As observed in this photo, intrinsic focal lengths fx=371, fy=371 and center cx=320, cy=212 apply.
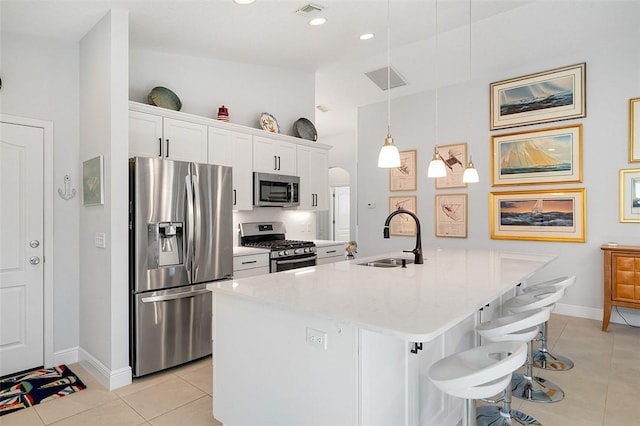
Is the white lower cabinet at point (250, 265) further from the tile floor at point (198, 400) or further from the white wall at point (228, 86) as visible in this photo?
the white wall at point (228, 86)

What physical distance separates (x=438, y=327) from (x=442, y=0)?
3.12 m

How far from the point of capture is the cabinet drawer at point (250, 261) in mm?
3674

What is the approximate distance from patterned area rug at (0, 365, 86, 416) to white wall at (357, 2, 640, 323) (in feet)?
15.4

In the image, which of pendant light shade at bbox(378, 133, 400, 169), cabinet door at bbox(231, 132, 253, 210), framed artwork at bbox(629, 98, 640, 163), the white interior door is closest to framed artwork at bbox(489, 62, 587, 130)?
framed artwork at bbox(629, 98, 640, 163)

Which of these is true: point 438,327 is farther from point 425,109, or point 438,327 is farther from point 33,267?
point 425,109

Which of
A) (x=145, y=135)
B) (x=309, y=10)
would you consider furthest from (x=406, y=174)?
(x=145, y=135)

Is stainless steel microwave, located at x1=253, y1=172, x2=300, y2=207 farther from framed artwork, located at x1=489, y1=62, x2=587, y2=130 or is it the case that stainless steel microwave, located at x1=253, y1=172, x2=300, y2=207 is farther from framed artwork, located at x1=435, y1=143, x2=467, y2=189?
framed artwork, located at x1=489, y1=62, x2=587, y2=130

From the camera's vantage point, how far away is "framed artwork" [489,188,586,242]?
4.43 meters

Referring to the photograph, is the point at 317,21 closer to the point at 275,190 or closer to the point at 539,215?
the point at 275,190

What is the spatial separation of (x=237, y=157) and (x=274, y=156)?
1.86 ft

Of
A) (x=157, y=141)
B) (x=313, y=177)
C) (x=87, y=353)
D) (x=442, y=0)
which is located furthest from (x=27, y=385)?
(x=442, y=0)

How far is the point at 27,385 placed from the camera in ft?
9.30

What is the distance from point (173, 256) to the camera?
310 cm

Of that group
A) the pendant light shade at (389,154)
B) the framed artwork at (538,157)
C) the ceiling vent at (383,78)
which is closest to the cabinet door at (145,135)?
the pendant light shade at (389,154)
